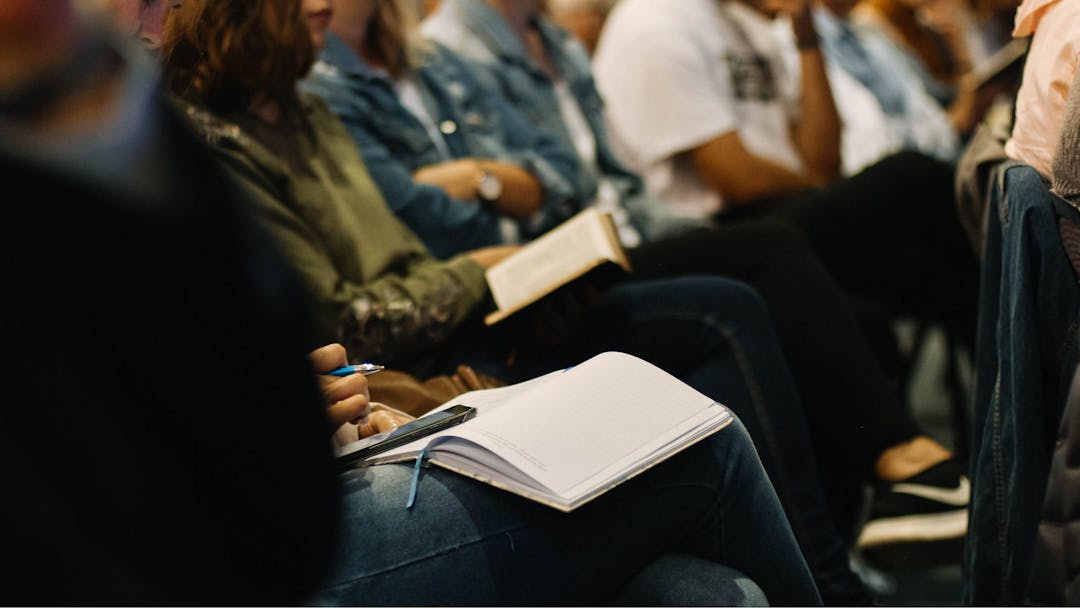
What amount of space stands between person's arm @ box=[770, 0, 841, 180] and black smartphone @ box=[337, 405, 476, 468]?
190 centimetres

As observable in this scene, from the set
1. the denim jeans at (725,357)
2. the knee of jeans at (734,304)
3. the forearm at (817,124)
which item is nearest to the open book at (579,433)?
the denim jeans at (725,357)

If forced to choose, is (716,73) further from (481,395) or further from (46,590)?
(46,590)

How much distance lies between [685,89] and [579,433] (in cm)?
166

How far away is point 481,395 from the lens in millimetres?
1286

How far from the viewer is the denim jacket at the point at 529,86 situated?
253cm

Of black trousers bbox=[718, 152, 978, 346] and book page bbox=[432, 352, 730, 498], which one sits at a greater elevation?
book page bbox=[432, 352, 730, 498]

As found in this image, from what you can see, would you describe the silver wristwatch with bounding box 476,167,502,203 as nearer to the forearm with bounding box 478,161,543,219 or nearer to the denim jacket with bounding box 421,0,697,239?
the forearm with bounding box 478,161,543,219

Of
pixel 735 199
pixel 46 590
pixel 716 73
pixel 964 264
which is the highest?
pixel 46 590

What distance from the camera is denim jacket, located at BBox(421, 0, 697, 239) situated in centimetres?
253

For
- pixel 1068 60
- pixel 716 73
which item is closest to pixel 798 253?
pixel 1068 60

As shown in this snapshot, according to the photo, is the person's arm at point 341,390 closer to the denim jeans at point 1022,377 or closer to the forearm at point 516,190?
the denim jeans at point 1022,377

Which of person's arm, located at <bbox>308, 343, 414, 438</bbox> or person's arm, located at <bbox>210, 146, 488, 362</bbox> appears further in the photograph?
person's arm, located at <bbox>210, 146, 488, 362</bbox>

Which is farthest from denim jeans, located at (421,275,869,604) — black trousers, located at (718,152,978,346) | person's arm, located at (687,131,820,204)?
person's arm, located at (687,131,820,204)

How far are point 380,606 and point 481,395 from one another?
0.35 metres
